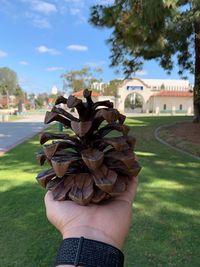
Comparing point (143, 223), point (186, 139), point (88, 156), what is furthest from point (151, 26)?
point (88, 156)

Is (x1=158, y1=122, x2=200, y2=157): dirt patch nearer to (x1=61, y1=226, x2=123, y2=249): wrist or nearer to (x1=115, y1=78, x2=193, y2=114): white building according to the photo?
(x1=61, y1=226, x2=123, y2=249): wrist

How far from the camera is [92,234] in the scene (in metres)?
1.27

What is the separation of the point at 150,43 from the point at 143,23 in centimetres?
319

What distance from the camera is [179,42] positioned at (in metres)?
13.6

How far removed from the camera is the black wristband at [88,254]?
3.86 ft

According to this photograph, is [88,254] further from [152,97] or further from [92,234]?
[152,97]

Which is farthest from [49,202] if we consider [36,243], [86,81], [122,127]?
[86,81]

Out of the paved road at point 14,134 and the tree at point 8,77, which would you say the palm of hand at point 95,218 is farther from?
the tree at point 8,77

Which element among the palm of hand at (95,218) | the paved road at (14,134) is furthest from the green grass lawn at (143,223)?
the paved road at (14,134)

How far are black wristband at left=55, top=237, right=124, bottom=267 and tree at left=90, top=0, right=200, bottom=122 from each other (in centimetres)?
816

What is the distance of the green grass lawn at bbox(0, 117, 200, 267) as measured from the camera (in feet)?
10.6

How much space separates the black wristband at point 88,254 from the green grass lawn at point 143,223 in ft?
6.56

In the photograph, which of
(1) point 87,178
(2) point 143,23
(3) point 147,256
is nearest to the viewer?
(1) point 87,178

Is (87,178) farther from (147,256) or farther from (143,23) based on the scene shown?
(143,23)
